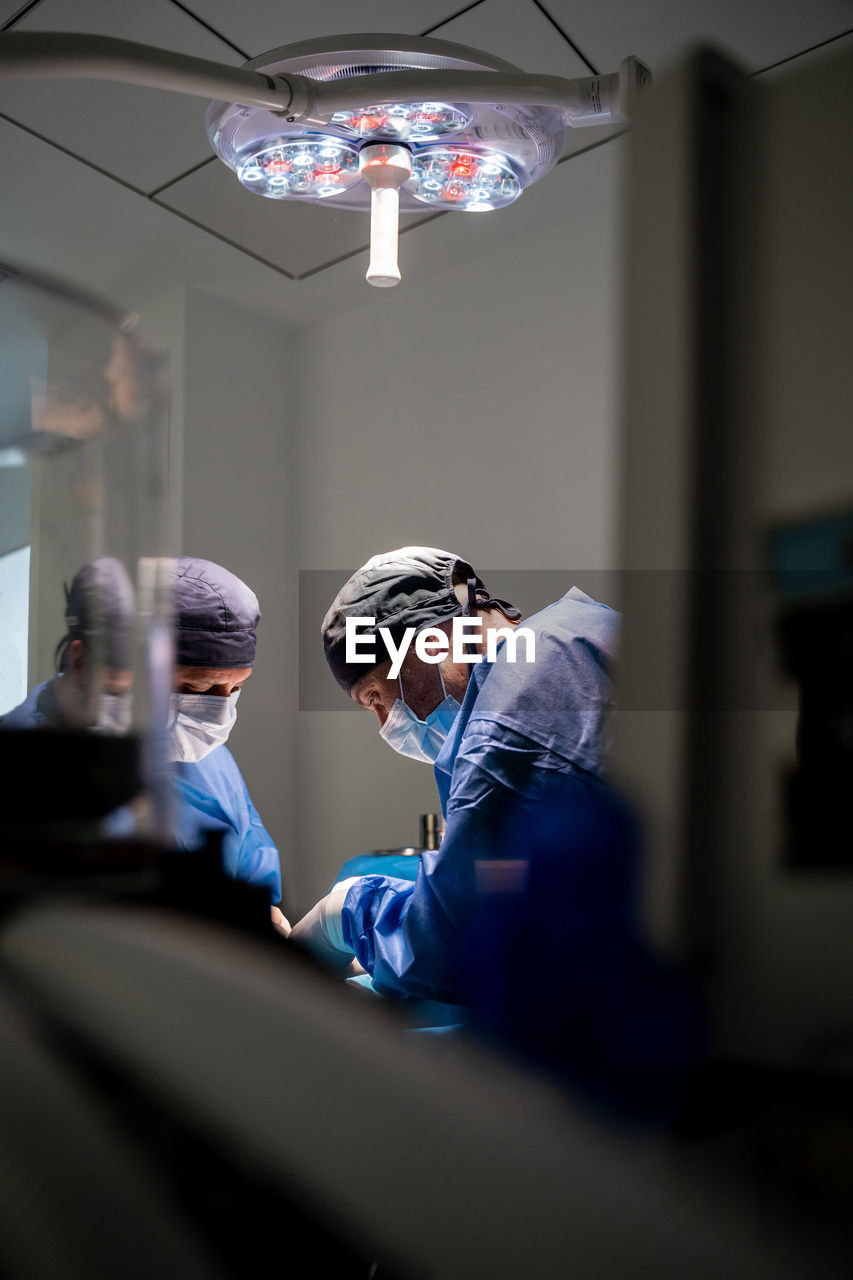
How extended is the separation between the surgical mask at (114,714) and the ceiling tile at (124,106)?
1.93 meters

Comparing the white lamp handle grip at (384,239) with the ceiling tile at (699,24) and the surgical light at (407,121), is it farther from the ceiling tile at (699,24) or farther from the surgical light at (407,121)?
the ceiling tile at (699,24)

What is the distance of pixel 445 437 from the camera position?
2697 mm

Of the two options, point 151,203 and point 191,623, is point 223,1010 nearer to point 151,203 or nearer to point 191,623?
point 191,623

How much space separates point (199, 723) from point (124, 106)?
1309 mm

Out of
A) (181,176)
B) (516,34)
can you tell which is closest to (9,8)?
(181,176)

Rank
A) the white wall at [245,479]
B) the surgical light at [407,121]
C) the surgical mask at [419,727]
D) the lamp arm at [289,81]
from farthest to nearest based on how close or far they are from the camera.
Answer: the white wall at [245,479], the surgical mask at [419,727], the surgical light at [407,121], the lamp arm at [289,81]

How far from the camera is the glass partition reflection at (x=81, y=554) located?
0.28 m

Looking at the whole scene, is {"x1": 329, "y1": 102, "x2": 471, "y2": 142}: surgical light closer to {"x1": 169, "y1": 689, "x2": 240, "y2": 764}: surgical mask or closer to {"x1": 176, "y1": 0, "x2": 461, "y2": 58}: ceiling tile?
{"x1": 176, "y1": 0, "x2": 461, "y2": 58}: ceiling tile

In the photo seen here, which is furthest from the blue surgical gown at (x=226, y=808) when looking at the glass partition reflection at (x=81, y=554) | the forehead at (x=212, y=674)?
the glass partition reflection at (x=81, y=554)

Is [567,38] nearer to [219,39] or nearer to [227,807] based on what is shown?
[219,39]

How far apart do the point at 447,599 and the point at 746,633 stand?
50.0 inches

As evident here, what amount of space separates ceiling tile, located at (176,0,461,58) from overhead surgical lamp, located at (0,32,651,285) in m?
0.71

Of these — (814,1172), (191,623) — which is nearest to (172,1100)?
(814,1172)

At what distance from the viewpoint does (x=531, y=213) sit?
2457 mm
